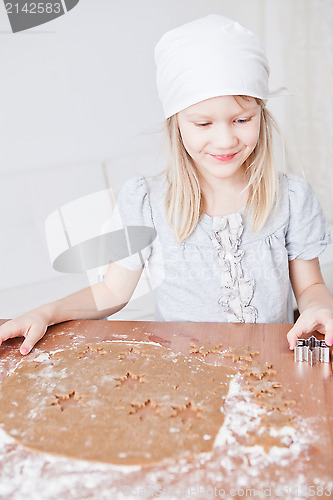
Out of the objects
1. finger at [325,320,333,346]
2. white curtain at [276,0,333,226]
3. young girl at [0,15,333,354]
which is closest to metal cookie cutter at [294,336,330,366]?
finger at [325,320,333,346]

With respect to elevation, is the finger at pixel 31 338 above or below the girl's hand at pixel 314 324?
above

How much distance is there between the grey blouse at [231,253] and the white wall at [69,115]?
57 centimetres

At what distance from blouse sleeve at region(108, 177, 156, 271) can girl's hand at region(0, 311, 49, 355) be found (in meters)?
0.31

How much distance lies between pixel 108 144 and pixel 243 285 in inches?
49.8

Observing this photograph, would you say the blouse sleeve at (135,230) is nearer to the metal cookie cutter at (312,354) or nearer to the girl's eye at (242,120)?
the girl's eye at (242,120)

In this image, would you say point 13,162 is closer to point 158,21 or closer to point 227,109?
point 158,21

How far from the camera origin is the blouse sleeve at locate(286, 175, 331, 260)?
3.96ft

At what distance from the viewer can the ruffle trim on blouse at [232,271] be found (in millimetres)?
1188

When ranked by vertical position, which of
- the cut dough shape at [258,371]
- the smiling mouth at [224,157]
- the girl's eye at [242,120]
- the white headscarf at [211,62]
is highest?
the white headscarf at [211,62]

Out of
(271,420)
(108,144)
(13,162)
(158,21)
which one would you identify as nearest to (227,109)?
(271,420)

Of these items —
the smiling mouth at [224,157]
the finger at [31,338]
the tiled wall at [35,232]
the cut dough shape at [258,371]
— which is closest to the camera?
the cut dough shape at [258,371]

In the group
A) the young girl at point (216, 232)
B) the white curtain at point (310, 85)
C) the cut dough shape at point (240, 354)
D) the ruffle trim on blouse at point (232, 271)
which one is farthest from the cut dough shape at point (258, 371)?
the white curtain at point (310, 85)

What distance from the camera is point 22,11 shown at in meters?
1.90

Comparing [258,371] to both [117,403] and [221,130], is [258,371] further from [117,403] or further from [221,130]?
[221,130]
